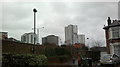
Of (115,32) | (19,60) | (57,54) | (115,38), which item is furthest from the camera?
(115,32)

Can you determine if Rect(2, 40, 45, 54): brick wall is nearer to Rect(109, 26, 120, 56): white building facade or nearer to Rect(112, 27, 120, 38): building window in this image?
Rect(109, 26, 120, 56): white building facade

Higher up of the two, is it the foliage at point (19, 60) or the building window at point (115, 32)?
the building window at point (115, 32)

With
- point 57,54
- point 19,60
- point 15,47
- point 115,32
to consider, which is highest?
point 115,32

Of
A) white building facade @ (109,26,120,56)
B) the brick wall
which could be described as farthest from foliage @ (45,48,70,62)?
white building facade @ (109,26,120,56)

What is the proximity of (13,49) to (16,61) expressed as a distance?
2212 mm

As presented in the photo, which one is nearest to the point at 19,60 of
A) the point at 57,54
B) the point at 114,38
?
the point at 57,54

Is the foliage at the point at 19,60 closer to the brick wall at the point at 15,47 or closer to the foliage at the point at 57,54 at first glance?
the brick wall at the point at 15,47

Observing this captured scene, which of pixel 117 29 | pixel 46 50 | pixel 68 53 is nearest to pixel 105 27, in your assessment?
pixel 117 29

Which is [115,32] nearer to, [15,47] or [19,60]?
[15,47]

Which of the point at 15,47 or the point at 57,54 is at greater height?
the point at 15,47

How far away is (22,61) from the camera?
17578mm

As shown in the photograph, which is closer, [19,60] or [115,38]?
[19,60]

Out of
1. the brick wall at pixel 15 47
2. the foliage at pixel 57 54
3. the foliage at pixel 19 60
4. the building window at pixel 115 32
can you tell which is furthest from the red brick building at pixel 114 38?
A: the foliage at pixel 19 60

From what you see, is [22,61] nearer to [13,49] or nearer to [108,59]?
[13,49]
